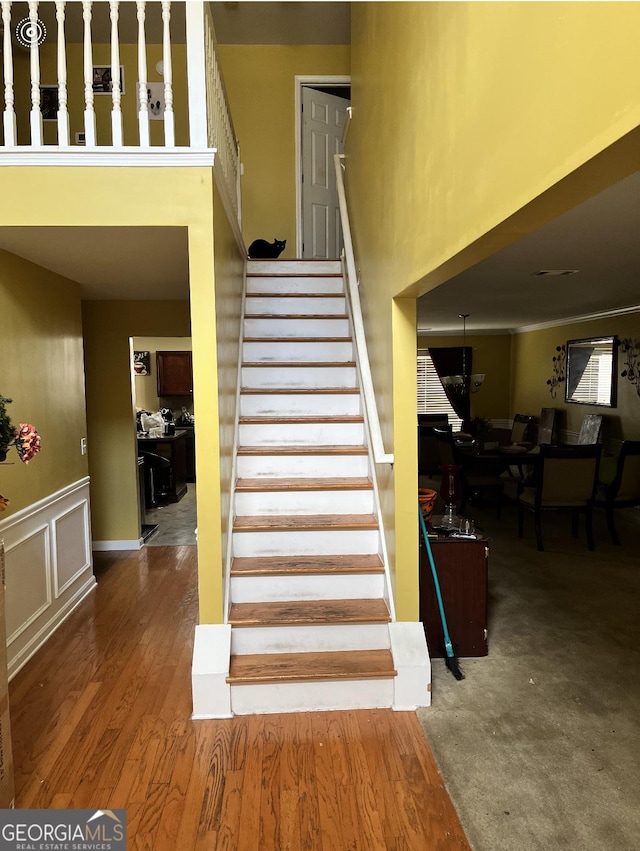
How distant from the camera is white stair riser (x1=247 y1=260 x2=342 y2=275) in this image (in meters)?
5.01

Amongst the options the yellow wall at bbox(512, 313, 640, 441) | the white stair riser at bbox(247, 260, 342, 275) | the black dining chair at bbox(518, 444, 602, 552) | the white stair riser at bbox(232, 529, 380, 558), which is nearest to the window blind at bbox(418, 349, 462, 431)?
the yellow wall at bbox(512, 313, 640, 441)

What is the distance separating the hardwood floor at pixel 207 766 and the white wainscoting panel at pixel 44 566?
24cm

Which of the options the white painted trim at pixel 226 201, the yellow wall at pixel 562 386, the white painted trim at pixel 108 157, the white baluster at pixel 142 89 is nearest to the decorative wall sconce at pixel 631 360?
the yellow wall at pixel 562 386

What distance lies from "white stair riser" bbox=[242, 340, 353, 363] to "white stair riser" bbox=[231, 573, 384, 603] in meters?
1.79

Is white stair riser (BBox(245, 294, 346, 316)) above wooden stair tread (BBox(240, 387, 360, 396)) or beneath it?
above

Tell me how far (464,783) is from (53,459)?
2989 millimetres

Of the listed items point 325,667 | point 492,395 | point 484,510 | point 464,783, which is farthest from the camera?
point 492,395

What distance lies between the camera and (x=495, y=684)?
9.75ft

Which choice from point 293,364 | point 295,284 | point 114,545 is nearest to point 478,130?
point 293,364

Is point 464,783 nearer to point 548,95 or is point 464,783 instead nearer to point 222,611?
point 222,611

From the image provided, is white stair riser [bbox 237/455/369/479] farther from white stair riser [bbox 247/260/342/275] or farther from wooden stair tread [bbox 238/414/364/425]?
white stair riser [bbox 247/260/342/275]

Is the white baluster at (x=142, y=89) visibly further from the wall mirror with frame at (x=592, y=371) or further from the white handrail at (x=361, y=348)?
the wall mirror with frame at (x=592, y=371)

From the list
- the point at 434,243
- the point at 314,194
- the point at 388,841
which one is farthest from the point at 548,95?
the point at 314,194

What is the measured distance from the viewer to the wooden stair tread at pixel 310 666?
2.72 metres
